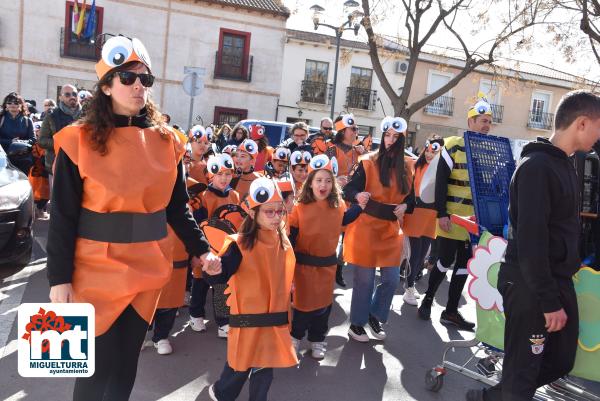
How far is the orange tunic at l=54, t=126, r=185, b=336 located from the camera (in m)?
2.41

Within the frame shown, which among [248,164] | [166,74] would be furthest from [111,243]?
[166,74]

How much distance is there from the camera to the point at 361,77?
28906 mm

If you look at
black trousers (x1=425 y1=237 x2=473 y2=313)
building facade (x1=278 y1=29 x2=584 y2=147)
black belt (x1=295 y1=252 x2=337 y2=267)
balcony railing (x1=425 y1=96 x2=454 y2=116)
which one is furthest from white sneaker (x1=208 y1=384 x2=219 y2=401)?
balcony railing (x1=425 y1=96 x2=454 y2=116)

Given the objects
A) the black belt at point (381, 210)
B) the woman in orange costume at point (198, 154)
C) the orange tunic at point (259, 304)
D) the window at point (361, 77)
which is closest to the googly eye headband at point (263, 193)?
the orange tunic at point (259, 304)

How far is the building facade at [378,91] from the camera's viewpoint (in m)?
27.8

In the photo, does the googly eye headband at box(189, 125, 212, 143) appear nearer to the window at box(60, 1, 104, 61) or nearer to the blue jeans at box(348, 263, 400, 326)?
the blue jeans at box(348, 263, 400, 326)

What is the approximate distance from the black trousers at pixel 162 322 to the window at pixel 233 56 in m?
21.6

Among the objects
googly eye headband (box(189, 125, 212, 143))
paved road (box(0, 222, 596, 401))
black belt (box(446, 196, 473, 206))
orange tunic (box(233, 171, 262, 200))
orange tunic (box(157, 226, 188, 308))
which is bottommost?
paved road (box(0, 222, 596, 401))

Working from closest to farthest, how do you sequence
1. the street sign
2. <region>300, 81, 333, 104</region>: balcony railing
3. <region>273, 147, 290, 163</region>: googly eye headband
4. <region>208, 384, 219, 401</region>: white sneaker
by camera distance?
<region>208, 384, 219, 401</region>: white sneaker < <region>273, 147, 290, 163</region>: googly eye headband < the street sign < <region>300, 81, 333, 104</region>: balcony railing

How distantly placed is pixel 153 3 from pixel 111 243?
23.3 m

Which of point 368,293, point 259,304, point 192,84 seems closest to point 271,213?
point 259,304

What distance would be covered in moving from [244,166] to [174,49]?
61.9 feet

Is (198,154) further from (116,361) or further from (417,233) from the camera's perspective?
(116,361)

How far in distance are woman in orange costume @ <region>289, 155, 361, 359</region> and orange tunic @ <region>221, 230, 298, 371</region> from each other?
900mm
